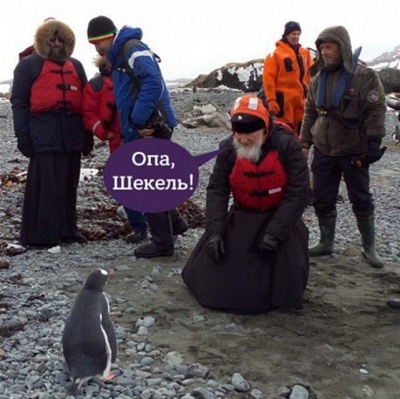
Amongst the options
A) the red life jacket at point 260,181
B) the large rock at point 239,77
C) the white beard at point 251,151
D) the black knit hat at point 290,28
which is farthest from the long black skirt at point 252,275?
the large rock at point 239,77

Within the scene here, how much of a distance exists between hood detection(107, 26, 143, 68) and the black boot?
4.85 feet

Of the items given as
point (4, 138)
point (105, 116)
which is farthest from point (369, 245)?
point (4, 138)

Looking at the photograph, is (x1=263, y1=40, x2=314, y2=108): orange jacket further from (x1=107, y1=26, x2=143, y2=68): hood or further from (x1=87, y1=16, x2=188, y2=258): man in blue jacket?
(x1=107, y1=26, x2=143, y2=68): hood

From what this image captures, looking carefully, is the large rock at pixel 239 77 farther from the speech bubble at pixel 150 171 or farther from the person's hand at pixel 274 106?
the speech bubble at pixel 150 171

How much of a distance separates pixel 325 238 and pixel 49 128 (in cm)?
275

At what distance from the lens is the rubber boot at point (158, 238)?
223 inches

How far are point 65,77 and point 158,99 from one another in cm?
→ 97

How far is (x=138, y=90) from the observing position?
549 cm

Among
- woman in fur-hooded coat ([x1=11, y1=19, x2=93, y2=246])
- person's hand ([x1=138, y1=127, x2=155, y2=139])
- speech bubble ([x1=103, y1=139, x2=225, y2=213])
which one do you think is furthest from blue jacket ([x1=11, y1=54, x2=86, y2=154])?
speech bubble ([x1=103, y1=139, x2=225, y2=213])

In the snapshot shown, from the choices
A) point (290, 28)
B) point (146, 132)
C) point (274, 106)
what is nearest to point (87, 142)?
point (146, 132)

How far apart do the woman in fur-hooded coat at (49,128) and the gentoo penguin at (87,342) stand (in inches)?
107

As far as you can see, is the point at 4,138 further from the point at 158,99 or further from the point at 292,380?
the point at 292,380

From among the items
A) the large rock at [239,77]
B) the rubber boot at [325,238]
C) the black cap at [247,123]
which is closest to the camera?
the black cap at [247,123]

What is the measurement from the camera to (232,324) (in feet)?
14.8
